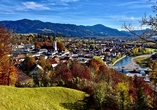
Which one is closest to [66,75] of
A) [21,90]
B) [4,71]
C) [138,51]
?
[4,71]

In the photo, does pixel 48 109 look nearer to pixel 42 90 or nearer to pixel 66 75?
pixel 42 90

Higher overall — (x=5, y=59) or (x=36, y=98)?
(x=5, y=59)

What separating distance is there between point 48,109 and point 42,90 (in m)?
3.13

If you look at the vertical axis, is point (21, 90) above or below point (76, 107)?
above

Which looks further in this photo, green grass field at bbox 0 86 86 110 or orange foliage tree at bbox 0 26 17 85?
orange foliage tree at bbox 0 26 17 85

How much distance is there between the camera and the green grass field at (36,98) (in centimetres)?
1516

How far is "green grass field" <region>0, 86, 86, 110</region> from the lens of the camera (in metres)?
15.2

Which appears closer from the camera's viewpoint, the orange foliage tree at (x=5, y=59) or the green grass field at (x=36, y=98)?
the green grass field at (x=36, y=98)

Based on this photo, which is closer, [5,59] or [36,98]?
[36,98]

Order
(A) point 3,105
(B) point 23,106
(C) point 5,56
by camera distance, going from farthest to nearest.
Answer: (C) point 5,56 → (B) point 23,106 → (A) point 3,105

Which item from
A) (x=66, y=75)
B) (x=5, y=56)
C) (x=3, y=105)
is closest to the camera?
(x=3, y=105)

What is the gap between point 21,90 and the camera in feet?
59.5

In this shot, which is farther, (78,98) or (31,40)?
(31,40)

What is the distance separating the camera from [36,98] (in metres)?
18.0
